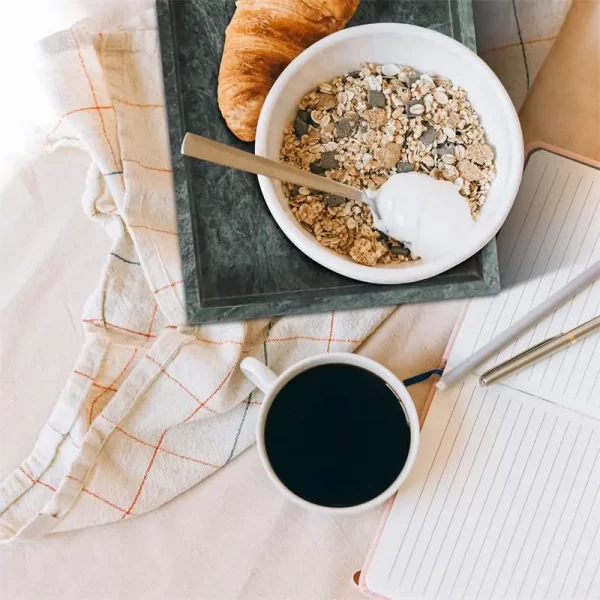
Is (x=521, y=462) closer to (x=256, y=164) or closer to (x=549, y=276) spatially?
(x=549, y=276)

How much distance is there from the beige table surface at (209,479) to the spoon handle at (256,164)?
0.57 ft

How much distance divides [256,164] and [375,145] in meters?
0.14

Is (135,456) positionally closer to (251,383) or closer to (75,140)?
(251,383)

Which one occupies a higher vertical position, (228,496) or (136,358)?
(136,358)

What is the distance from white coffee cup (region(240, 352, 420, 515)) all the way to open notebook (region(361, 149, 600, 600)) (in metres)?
0.07

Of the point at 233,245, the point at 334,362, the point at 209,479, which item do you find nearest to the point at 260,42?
the point at 233,245

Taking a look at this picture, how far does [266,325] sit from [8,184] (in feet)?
1.03

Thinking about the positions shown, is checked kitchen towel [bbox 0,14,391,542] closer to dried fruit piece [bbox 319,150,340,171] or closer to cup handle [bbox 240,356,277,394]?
cup handle [bbox 240,356,277,394]

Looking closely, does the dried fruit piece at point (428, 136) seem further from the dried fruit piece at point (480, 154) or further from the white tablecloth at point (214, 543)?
the white tablecloth at point (214, 543)

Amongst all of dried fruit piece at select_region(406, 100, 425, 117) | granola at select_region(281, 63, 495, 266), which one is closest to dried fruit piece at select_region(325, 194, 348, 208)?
granola at select_region(281, 63, 495, 266)

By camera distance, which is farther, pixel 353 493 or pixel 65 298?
pixel 65 298

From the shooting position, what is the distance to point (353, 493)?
0.72 meters

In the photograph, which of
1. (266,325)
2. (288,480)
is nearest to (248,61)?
(266,325)

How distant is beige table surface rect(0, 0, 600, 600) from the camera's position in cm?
79
